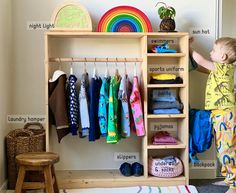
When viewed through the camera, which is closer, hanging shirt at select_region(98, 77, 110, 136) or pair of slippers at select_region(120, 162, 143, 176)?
hanging shirt at select_region(98, 77, 110, 136)

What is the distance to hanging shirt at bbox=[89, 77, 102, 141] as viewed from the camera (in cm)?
322

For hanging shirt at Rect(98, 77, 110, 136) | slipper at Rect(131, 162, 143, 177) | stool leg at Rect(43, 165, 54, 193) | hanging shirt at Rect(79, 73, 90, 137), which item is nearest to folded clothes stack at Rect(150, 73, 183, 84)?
hanging shirt at Rect(98, 77, 110, 136)

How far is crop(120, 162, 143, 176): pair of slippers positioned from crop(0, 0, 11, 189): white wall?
1.01m

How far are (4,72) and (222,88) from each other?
70.3 inches

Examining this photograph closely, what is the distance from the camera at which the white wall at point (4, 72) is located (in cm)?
314

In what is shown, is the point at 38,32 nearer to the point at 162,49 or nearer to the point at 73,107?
the point at 73,107

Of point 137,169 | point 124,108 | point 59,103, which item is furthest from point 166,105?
point 59,103

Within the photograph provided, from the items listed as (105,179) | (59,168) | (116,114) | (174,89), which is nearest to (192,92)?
(174,89)

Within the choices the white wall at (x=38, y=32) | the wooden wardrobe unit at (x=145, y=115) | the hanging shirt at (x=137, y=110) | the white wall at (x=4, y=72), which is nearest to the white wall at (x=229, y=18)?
the white wall at (x=38, y=32)

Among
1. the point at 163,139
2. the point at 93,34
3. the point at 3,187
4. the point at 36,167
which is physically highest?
the point at 93,34

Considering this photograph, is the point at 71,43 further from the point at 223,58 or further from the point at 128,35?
the point at 223,58

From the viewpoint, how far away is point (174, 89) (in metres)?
3.53

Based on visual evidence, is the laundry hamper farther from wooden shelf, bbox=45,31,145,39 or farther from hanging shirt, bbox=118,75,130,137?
wooden shelf, bbox=45,31,145,39

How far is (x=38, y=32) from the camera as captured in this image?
3.48 metres
